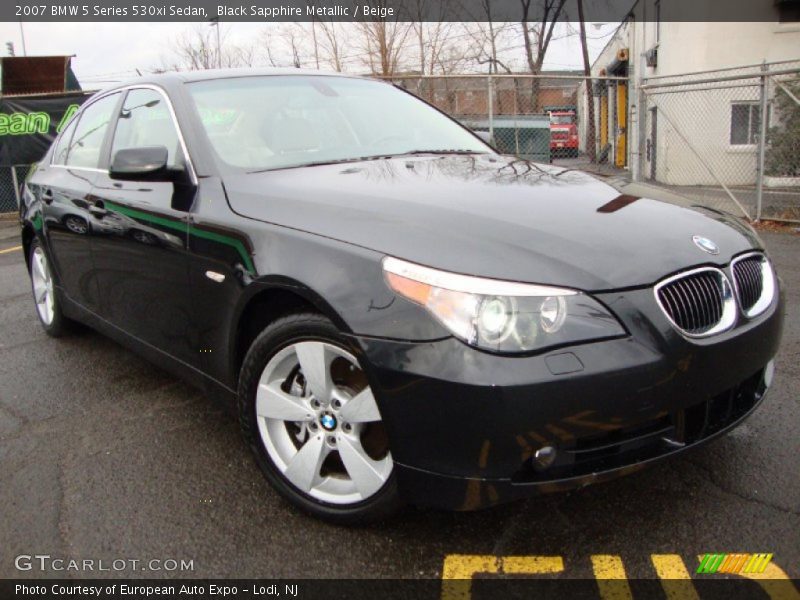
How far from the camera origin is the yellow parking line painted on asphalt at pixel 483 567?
80.2 inches

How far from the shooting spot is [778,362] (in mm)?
3684

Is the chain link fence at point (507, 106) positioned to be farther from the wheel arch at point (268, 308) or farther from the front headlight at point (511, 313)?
the front headlight at point (511, 313)

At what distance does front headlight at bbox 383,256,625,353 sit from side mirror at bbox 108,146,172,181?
4.69 ft

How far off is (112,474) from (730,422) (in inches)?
93.5

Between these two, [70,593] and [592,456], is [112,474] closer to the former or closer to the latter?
[70,593]

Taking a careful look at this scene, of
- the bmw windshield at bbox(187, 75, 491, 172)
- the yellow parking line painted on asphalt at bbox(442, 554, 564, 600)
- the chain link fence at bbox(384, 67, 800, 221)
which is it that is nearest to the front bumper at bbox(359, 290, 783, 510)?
the yellow parking line painted on asphalt at bbox(442, 554, 564, 600)

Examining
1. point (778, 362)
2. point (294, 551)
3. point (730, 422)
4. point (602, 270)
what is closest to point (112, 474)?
point (294, 551)

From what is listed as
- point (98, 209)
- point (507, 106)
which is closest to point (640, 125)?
point (507, 106)

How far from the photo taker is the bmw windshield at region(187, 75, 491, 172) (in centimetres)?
290

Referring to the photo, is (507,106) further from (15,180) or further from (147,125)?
(147,125)

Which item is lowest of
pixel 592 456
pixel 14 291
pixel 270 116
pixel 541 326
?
pixel 14 291

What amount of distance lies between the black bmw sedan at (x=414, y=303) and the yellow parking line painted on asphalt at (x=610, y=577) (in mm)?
327

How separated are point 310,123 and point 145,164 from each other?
2.60ft

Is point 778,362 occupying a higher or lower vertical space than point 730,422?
lower
